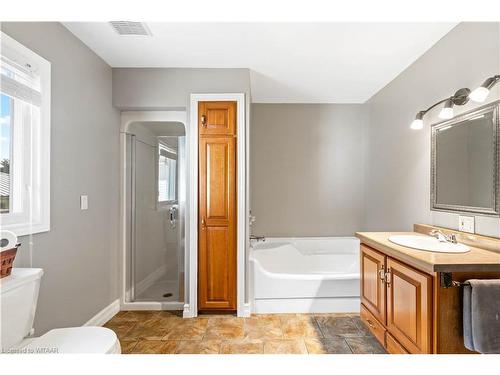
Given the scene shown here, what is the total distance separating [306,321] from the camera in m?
2.54

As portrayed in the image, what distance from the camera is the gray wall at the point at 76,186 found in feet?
5.92

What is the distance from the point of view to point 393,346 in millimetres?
1692

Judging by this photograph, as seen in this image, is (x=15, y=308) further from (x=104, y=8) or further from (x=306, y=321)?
(x=306, y=321)

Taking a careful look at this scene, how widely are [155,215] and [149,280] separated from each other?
2.20ft

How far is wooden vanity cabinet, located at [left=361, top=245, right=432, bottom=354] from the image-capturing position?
1.37 metres

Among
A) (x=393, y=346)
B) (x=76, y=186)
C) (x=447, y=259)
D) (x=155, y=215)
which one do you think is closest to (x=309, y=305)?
(x=393, y=346)

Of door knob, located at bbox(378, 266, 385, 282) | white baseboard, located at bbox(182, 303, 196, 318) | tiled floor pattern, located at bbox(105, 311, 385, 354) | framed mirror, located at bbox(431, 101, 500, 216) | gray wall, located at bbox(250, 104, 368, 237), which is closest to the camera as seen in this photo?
framed mirror, located at bbox(431, 101, 500, 216)

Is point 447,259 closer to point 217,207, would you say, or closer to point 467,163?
point 467,163

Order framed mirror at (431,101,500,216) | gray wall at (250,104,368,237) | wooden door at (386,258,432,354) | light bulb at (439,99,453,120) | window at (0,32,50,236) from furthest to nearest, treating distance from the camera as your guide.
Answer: gray wall at (250,104,368,237) → light bulb at (439,99,453,120) → framed mirror at (431,101,500,216) → window at (0,32,50,236) → wooden door at (386,258,432,354)

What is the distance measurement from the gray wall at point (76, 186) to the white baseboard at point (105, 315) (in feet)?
0.16

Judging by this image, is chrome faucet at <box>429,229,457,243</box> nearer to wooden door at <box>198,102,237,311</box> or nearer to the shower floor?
wooden door at <box>198,102,237,311</box>

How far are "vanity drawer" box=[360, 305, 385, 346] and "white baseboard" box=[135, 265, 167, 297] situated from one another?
1.90 m

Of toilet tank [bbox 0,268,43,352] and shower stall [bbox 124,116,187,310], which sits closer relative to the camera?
toilet tank [bbox 0,268,43,352]

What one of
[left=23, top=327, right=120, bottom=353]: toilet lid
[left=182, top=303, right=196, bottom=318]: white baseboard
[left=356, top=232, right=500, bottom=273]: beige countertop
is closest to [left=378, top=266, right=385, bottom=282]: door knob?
[left=356, top=232, right=500, bottom=273]: beige countertop
